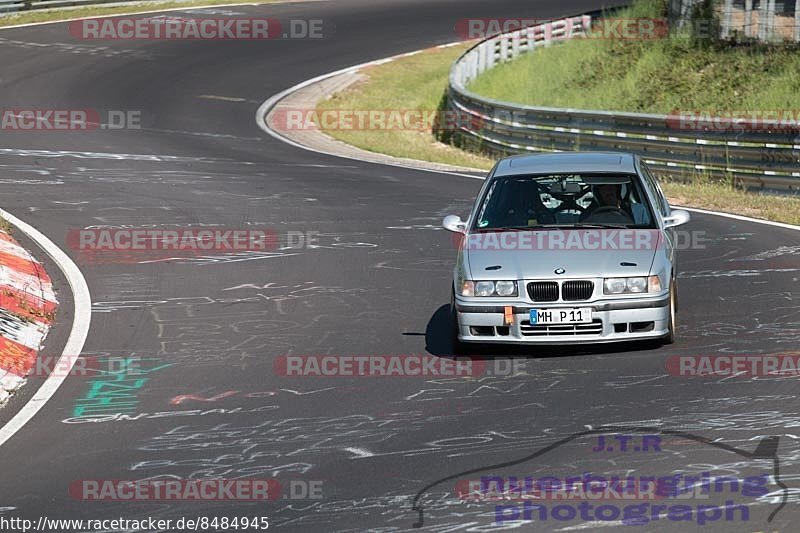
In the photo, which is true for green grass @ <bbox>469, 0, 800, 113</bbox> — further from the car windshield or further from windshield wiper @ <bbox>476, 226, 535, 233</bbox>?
windshield wiper @ <bbox>476, 226, 535, 233</bbox>

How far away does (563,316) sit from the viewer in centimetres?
988

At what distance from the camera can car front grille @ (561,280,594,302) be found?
9.93 meters

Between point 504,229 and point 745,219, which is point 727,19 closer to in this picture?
point 745,219

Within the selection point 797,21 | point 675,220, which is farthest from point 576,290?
point 797,21

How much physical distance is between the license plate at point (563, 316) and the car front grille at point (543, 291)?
0.11m

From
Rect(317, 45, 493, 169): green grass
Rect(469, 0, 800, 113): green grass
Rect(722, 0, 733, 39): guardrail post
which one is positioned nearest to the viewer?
Rect(317, 45, 493, 169): green grass

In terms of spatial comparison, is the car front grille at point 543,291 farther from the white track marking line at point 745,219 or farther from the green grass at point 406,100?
the green grass at point 406,100

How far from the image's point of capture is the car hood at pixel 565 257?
1000 cm

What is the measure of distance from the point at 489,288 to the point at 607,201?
65.6 inches

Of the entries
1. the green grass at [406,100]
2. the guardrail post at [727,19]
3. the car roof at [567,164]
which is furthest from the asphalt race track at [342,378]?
the guardrail post at [727,19]

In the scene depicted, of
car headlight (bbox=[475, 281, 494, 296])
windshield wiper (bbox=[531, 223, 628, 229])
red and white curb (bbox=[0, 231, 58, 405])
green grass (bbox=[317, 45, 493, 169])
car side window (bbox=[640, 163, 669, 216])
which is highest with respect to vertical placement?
car side window (bbox=[640, 163, 669, 216])

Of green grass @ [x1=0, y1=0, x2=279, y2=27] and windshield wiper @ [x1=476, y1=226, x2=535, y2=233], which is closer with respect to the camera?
windshield wiper @ [x1=476, y1=226, x2=535, y2=233]

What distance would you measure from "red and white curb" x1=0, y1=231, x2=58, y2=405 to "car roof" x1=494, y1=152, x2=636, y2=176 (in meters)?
4.39

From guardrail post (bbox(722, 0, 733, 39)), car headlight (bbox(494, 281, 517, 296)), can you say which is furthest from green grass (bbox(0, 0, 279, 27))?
car headlight (bbox(494, 281, 517, 296))
